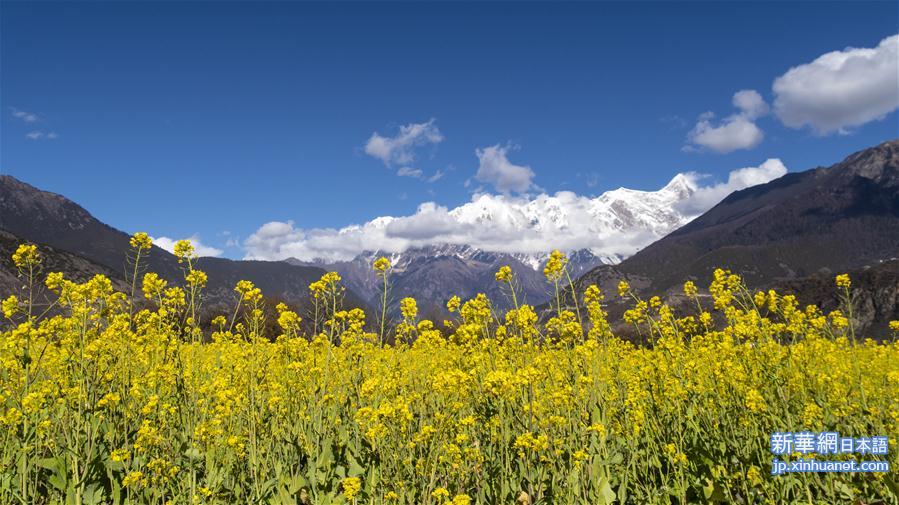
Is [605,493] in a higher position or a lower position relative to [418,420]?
lower

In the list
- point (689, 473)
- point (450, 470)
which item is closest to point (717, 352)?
point (689, 473)

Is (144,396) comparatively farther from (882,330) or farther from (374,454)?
(882,330)

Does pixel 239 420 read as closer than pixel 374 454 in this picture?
No

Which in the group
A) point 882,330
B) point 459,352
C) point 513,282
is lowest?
point 882,330

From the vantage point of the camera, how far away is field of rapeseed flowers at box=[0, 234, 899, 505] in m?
4.07

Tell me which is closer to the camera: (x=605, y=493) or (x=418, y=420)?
(x=605, y=493)

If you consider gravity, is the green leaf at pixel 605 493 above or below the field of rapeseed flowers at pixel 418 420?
below

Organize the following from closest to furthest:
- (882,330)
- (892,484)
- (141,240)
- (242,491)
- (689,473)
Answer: (892,484) < (242,491) < (689,473) < (141,240) < (882,330)

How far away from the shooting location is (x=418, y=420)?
541 cm

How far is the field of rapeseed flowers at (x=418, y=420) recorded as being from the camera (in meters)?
4.07

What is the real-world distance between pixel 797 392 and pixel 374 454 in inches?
181

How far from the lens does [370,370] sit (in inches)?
285

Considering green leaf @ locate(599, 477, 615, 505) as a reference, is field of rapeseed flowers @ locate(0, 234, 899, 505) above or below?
above

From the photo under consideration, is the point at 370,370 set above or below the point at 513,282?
below
